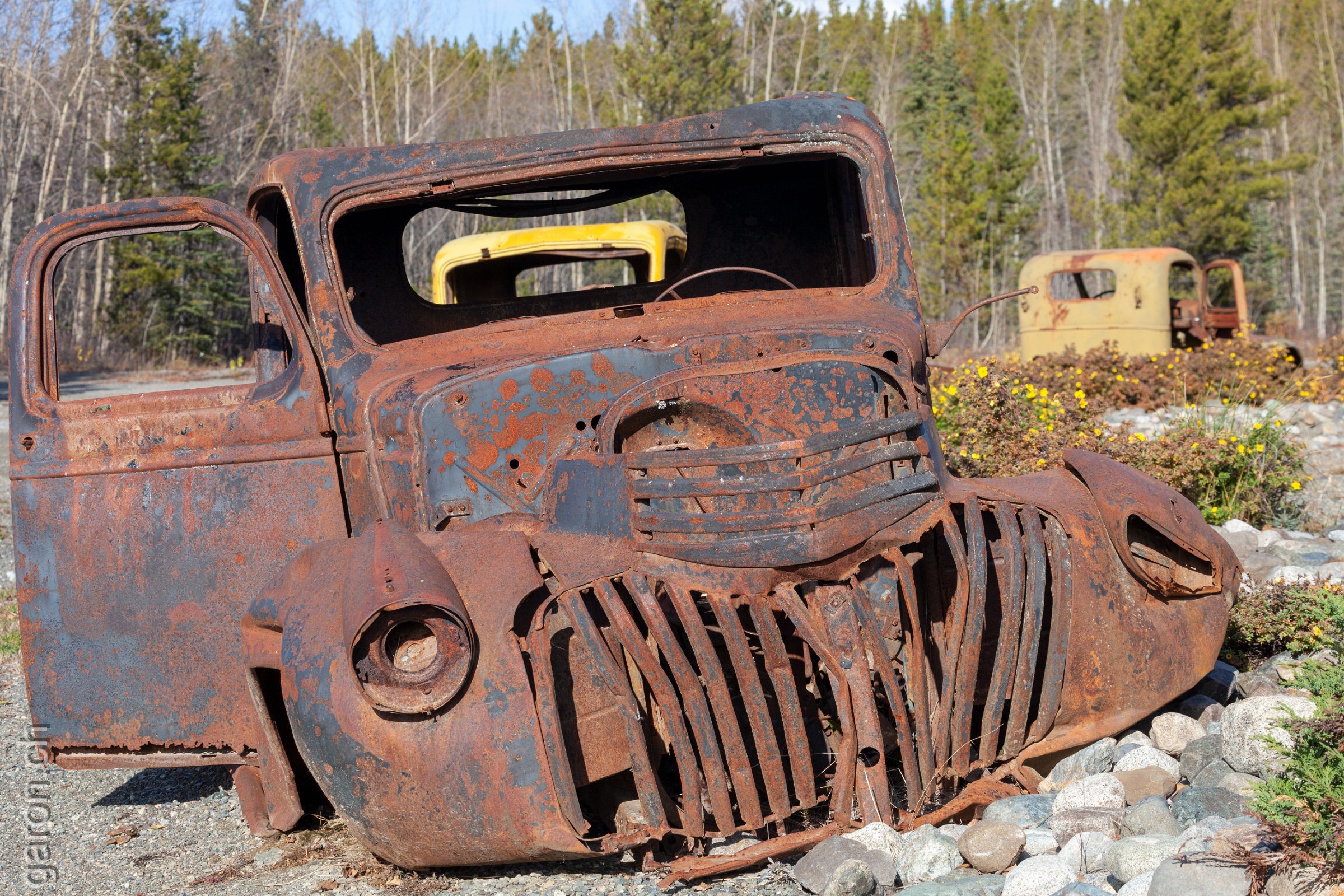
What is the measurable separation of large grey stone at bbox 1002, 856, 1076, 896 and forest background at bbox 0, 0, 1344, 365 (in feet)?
55.6

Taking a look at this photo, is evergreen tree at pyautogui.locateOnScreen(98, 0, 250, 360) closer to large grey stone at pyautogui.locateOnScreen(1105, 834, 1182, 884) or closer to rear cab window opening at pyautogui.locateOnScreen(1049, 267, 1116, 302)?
rear cab window opening at pyautogui.locateOnScreen(1049, 267, 1116, 302)

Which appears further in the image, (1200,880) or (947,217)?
(947,217)

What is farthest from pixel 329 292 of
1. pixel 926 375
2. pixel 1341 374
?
pixel 1341 374

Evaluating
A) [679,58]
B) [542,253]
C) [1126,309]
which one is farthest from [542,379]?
[679,58]

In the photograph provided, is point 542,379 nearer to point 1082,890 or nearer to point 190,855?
point 190,855

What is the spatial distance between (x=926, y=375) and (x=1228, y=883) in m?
1.78

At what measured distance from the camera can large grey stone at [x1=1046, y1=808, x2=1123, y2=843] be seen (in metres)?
2.87

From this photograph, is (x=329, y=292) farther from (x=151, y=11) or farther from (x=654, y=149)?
(x=151, y=11)

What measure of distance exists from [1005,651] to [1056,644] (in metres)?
0.19

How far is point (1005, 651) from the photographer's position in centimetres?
304

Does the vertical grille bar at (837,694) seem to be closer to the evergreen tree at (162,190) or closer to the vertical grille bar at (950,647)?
the vertical grille bar at (950,647)

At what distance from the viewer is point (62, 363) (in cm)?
2275

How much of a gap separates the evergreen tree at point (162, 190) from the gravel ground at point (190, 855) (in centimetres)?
2097

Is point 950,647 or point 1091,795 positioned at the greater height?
point 950,647
